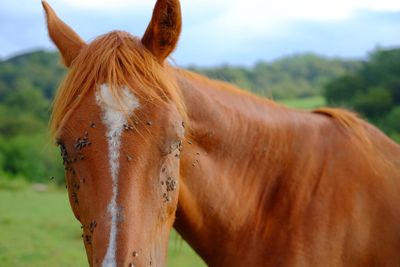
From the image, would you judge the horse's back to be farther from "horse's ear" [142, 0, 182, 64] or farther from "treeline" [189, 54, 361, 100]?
"treeline" [189, 54, 361, 100]

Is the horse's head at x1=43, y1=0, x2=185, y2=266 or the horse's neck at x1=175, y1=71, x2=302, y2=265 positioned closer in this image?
the horse's head at x1=43, y1=0, x2=185, y2=266

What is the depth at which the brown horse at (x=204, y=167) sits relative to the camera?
8.63 ft

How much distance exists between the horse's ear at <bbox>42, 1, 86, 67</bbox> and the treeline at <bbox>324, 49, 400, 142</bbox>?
4121 centimetres

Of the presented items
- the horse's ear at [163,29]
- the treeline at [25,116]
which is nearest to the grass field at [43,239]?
the horse's ear at [163,29]

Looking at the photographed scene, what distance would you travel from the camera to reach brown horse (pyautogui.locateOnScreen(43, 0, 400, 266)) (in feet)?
8.63

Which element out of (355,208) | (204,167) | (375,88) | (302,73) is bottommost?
(302,73)

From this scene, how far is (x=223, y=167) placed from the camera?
142 inches

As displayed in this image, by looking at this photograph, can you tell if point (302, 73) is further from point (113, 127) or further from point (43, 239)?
point (113, 127)

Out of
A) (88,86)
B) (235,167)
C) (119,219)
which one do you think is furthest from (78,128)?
(235,167)

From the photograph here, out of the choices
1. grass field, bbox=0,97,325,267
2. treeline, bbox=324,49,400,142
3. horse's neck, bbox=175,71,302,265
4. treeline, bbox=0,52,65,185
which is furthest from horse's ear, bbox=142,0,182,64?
treeline, bbox=0,52,65,185

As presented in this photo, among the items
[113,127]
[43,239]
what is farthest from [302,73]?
[113,127]

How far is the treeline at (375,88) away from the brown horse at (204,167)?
40.3 metres

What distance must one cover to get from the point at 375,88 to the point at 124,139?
178ft

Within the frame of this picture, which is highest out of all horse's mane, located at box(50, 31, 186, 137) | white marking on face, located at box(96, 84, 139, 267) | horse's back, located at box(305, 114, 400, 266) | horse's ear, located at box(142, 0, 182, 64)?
horse's ear, located at box(142, 0, 182, 64)
